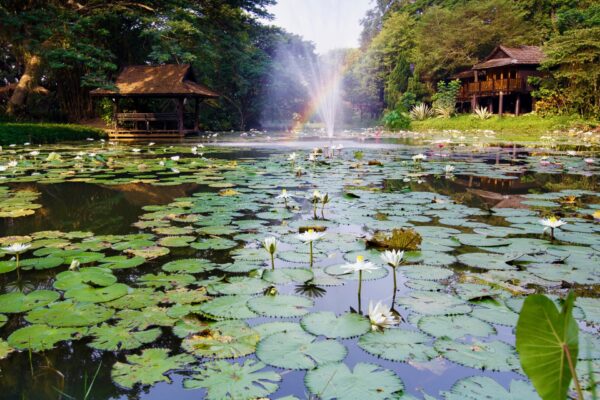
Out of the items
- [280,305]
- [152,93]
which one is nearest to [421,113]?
[152,93]

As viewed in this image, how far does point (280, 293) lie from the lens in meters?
1.89

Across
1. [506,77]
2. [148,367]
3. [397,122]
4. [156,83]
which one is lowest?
[148,367]

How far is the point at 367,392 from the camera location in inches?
45.3

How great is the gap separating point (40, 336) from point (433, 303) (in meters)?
1.39

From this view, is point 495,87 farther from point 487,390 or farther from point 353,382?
point 353,382

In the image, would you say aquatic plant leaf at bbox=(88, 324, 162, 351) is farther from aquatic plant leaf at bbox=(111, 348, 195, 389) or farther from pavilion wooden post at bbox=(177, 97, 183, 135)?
pavilion wooden post at bbox=(177, 97, 183, 135)

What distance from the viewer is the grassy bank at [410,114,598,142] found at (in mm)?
15977

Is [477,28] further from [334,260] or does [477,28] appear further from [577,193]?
[334,260]

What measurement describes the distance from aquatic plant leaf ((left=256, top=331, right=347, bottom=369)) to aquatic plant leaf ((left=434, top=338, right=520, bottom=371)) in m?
0.32

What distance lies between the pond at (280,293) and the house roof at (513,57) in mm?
20723

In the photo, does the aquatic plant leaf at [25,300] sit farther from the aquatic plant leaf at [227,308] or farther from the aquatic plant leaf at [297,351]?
the aquatic plant leaf at [297,351]

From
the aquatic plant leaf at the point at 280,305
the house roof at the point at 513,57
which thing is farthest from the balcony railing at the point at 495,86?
the aquatic plant leaf at the point at 280,305

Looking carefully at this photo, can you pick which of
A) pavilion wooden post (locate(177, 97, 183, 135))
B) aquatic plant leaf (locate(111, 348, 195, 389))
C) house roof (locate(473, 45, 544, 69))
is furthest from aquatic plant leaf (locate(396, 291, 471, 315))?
house roof (locate(473, 45, 544, 69))

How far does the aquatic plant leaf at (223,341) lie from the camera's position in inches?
54.4
